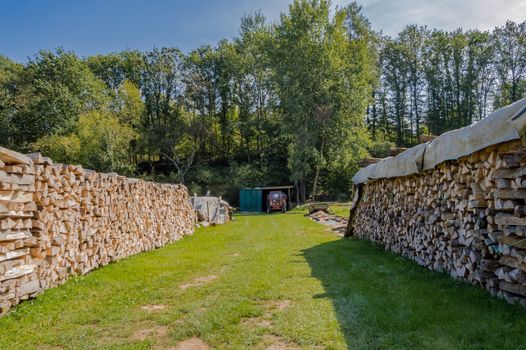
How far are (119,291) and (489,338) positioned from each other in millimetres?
4155

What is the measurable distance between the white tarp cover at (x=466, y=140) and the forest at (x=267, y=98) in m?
20.5

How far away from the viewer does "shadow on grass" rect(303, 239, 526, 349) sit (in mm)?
2680

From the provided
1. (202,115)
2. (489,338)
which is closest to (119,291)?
(489,338)

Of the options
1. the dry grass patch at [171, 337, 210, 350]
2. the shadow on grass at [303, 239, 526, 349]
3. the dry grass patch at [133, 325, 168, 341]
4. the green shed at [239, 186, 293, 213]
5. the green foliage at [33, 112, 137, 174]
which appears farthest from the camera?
the green shed at [239, 186, 293, 213]

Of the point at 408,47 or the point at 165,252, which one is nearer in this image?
the point at 165,252

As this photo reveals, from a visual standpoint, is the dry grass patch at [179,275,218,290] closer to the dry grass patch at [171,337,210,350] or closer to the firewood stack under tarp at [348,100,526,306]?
the dry grass patch at [171,337,210,350]

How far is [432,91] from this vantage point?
36.0 m

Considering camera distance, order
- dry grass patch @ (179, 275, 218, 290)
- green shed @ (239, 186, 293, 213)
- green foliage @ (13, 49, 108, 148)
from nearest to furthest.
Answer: dry grass patch @ (179, 275, 218, 290) < green shed @ (239, 186, 293, 213) < green foliage @ (13, 49, 108, 148)

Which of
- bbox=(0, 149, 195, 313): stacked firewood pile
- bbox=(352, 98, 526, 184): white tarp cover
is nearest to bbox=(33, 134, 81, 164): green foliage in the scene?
bbox=(0, 149, 195, 313): stacked firewood pile

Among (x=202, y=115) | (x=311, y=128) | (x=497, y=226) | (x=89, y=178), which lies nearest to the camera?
(x=497, y=226)

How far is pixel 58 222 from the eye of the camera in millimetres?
4879

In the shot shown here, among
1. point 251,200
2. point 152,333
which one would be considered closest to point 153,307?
point 152,333

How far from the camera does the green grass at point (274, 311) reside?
9.33 ft

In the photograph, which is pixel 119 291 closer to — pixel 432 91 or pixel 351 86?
pixel 351 86
